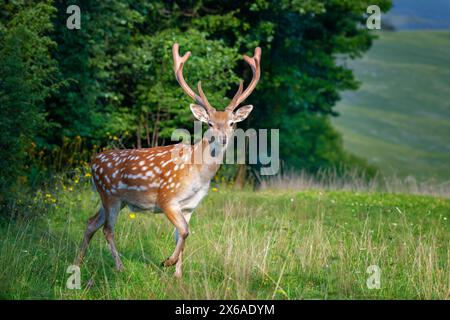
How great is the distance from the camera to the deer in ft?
28.0

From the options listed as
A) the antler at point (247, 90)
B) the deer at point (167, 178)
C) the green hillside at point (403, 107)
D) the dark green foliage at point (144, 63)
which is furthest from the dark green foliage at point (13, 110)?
the green hillside at point (403, 107)

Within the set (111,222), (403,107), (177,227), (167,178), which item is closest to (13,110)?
(111,222)

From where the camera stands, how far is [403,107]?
81125 mm

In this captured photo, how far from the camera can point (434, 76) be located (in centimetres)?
8344

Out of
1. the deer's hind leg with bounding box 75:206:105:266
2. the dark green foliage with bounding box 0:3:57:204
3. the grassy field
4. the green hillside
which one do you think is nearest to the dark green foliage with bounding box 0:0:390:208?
the dark green foliage with bounding box 0:3:57:204

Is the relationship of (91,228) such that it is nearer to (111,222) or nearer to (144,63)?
(111,222)

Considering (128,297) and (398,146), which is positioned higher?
(128,297)

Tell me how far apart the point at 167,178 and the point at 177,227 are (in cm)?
66

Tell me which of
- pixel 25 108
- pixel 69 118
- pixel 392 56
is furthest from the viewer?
pixel 392 56

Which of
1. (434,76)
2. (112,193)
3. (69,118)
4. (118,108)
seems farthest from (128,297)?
(434,76)

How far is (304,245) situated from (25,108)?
492 cm

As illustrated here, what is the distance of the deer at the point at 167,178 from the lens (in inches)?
336

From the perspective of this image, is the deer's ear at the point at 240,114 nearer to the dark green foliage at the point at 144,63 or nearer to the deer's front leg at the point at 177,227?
the deer's front leg at the point at 177,227

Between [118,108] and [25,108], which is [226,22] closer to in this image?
[118,108]
